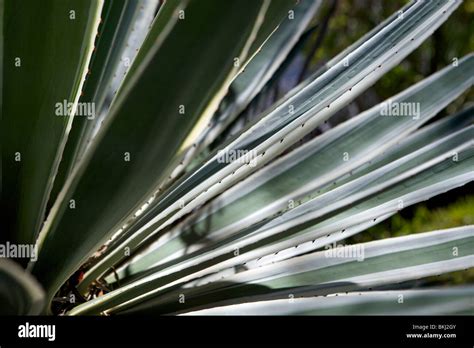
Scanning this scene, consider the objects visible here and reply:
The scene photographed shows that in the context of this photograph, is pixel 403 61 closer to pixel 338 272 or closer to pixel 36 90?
pixel 338 272

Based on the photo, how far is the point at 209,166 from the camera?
934 millimetres

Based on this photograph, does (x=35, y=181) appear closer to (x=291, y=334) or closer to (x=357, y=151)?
(x=291, y=334)

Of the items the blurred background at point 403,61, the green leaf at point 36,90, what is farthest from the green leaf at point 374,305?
the blurred background at point 403,61

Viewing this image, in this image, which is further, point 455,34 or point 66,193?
point 455,34

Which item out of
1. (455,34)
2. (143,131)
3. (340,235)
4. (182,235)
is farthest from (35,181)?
(455,34)

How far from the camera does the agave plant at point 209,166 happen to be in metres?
0.64

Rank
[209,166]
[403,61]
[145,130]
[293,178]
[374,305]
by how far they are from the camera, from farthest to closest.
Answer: [403,61] → [293,178] → [209,166] → [374,305] → [145,130]

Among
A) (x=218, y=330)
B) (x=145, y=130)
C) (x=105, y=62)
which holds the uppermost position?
(x=105, y=62)

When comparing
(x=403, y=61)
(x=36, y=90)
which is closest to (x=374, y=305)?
(x=36, y=90)

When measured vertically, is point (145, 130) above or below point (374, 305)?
above

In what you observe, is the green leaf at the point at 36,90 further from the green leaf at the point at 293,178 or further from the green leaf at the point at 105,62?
the green leaf at the point at 293,178

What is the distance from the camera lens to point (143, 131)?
0.65 meters

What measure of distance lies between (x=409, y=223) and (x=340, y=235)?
6.36 ft

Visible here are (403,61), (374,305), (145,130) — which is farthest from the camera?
(403,61)
